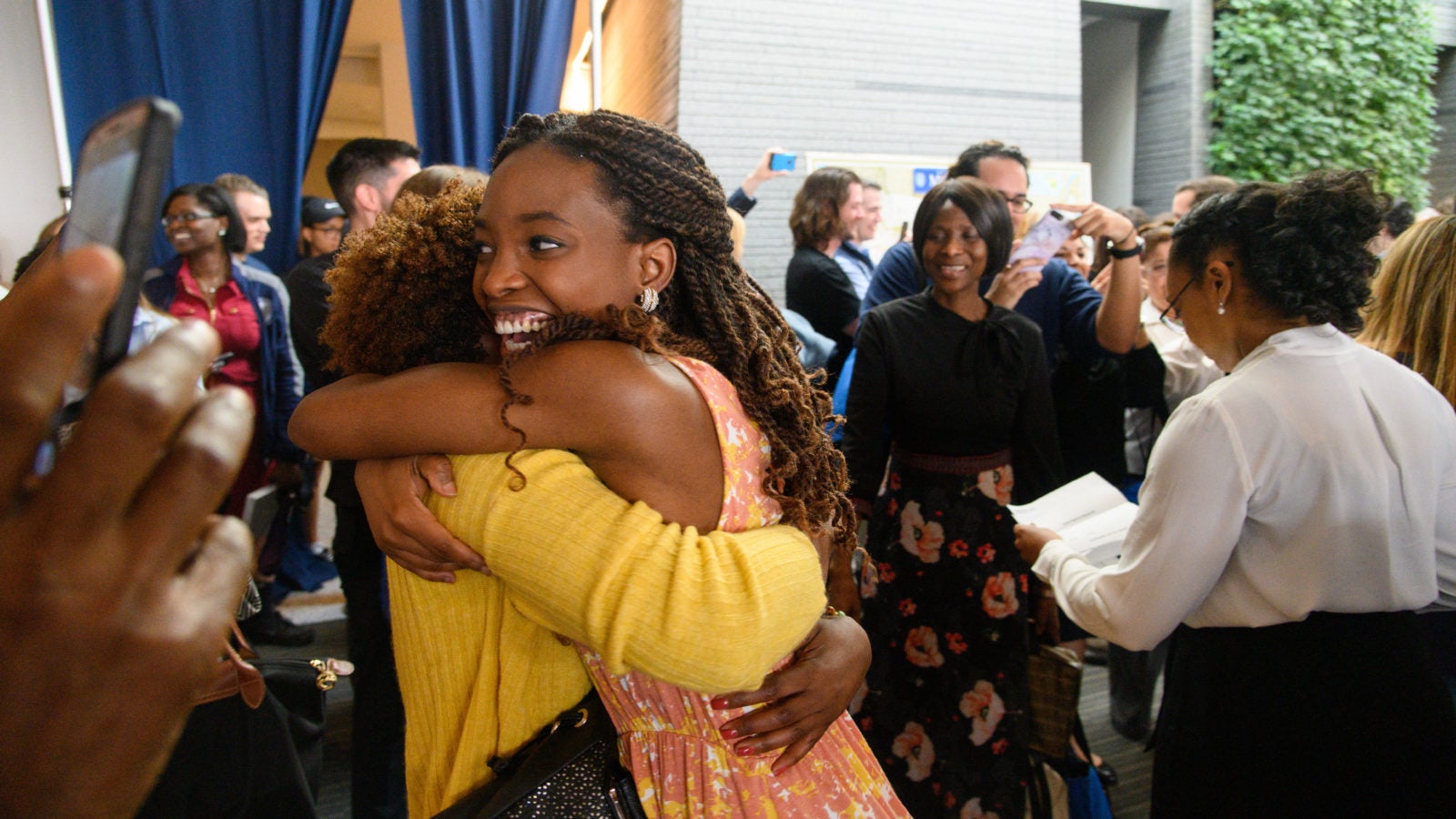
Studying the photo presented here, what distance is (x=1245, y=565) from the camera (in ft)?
5.32

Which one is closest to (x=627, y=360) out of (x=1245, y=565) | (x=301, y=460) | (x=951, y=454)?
(x=1245, y=565)

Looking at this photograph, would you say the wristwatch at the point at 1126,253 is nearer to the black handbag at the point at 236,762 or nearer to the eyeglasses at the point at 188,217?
the black handbag at the point at 236,762

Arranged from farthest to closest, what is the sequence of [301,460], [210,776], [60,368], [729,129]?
[729,129], [301,460], [210,776], [60,368]

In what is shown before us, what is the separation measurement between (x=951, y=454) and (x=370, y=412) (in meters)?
1.96

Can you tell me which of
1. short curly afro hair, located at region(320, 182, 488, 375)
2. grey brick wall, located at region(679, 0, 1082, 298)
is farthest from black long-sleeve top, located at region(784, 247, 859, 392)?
short curly afro hair, located at region(320, 182, 488, 375)

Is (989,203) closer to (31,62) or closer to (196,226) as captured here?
(196,226)

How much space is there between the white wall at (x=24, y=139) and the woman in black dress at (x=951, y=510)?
331cm

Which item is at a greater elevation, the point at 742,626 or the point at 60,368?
the point at 60,368

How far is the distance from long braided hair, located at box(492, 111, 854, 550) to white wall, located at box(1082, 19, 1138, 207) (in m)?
8.16

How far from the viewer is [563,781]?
0.99 metres

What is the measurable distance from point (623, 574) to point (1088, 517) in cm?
164

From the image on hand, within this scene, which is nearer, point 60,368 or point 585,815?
point 60,368

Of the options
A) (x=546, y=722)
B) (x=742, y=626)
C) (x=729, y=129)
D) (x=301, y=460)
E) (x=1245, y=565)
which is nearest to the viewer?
(x=742, y=626)

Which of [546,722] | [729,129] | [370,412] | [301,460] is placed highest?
[729,129]
